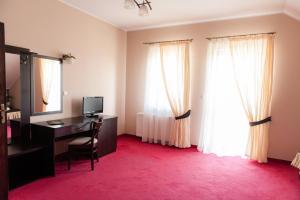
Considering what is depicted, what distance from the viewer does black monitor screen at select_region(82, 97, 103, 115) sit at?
394cm

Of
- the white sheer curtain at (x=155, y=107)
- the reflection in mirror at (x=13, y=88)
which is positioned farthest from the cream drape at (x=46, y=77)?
the white sheer curtain at (x=155, y=107)

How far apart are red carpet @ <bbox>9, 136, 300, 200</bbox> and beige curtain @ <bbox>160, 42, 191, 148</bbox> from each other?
0.59m

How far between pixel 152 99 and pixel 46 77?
7.69 feet

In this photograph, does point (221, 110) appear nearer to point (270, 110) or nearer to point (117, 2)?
point (270, 110)

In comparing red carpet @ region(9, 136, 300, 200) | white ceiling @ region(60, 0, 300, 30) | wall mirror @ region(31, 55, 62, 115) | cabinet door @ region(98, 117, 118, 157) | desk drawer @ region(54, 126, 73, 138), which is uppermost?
white ceiling @ region(60, 0, 300, 30)

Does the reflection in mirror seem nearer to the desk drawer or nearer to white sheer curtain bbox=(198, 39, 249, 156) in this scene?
the desk drawer

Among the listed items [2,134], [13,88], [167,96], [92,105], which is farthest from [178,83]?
[2,134]

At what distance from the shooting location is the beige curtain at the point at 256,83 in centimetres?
373

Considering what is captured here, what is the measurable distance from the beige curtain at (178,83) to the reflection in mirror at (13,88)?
2.81 m

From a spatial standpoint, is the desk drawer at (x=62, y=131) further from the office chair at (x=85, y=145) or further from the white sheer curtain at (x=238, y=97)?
A: the white sheer curtain at (x=238, y=97)

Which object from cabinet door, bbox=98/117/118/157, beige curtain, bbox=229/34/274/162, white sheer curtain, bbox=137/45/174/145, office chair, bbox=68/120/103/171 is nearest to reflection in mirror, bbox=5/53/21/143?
office chair, bbox=68/120/103/171

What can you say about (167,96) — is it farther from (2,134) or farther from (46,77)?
(2,134)

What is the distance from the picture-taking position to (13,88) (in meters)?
2.91

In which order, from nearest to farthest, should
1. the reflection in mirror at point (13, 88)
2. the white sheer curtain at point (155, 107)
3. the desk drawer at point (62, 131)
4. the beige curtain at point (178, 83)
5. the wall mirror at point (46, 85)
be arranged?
1. the reflection in mirror at point (13, 88)
2. the desk drawer at point (62, 131)
3. the wall mirror at point (46, 85)
4. the beige curtain at point (178, 83)
5. the white sheer curtain at point (155, 107)
